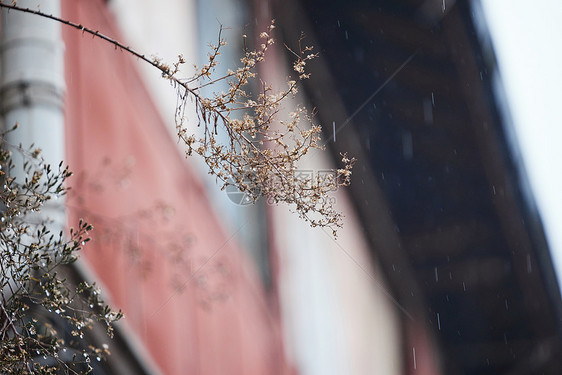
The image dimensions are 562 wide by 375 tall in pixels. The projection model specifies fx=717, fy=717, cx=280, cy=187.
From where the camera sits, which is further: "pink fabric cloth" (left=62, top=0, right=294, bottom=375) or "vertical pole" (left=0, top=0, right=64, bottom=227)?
"pink fabric cloth" (left=62, top=0, right=294, bottom=375)

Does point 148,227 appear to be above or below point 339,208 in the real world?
below

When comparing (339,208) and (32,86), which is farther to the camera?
(339,208)

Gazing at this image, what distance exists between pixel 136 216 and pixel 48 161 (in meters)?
0.36

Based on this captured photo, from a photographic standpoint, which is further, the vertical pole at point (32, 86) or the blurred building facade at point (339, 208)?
the blurred building facade at point (339, 208)

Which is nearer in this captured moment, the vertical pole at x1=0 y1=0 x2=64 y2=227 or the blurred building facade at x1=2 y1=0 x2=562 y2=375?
the vertical pole at x1=0 y1=0 x2=64 y2=227

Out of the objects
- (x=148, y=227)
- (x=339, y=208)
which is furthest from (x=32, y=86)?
(x=339, y=208)

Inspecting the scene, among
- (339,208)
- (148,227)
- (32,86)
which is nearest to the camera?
(32,86)

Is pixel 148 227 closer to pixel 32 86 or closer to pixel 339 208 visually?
pixel 32 86

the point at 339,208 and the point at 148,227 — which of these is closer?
the point at 148,227

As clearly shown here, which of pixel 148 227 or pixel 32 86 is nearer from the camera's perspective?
pixel 32 86

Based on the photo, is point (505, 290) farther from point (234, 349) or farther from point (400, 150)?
point (234, 349)

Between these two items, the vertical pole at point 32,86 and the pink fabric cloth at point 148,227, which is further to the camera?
the pink fabric cloth at point 148,227

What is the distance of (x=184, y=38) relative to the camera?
242 cm

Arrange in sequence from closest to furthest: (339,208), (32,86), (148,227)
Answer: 1. (32,86)
2. (148,227)
3. (339,208)
